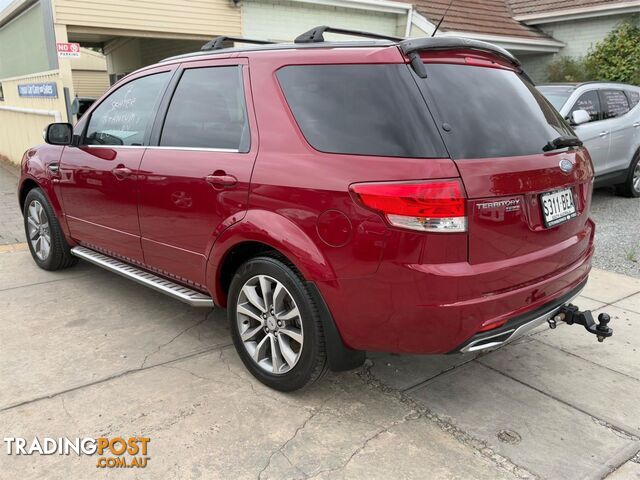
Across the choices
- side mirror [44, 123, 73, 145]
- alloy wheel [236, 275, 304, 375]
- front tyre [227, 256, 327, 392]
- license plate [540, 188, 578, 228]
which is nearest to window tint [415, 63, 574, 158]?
license plate [540, 188, 578, 228]

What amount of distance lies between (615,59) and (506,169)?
40.6ft

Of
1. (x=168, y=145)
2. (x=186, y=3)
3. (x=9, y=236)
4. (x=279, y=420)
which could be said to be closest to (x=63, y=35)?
(x=186, y=3)

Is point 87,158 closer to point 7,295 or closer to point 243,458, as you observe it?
point 7,295

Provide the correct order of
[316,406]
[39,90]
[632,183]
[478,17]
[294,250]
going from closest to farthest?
[294,250] < [316,406] < [632,183] < [39,90] < [478,17]

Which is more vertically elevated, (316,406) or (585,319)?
(585,319)

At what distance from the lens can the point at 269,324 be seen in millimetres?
3043

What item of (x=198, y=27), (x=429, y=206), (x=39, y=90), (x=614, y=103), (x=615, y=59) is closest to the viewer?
(x=429, y=206)

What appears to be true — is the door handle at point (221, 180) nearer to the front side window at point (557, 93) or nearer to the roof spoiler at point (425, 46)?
the roof spoiler at point (425, 46)

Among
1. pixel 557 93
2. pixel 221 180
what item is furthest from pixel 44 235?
pixel 557 93

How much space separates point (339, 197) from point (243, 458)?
129 centimetres

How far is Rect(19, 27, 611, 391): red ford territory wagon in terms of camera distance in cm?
243

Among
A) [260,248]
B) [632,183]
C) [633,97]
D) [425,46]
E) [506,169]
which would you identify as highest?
[425,46]

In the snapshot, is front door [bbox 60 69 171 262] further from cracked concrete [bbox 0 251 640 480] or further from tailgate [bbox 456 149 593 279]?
tailgate [bbox 456 149 593 279]

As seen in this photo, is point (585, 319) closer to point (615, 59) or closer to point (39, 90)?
point (39, 90)
